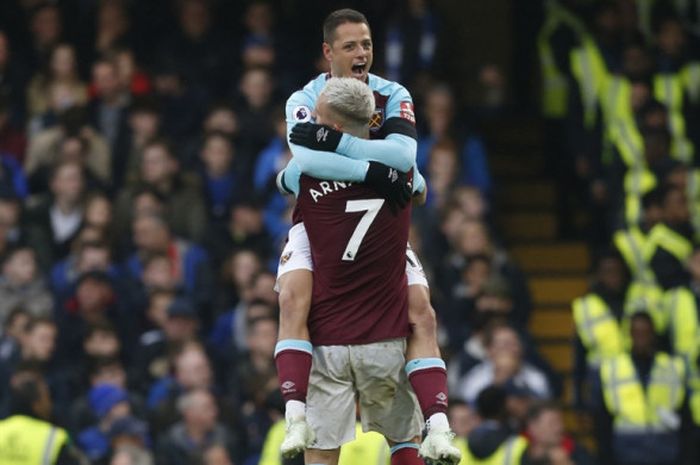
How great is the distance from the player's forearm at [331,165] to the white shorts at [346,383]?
802 mm

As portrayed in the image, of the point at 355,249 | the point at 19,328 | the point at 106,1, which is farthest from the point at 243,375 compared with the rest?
the point at 355,249

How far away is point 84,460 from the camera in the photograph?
12875 millimetres

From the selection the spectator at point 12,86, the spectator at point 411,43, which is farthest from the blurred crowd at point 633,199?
the spectator at point 12,86

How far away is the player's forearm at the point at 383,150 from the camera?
9.55 m

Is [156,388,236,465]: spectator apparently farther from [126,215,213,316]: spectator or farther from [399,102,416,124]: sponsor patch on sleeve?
[399,102,416,124]: sponsor patch on sleeve

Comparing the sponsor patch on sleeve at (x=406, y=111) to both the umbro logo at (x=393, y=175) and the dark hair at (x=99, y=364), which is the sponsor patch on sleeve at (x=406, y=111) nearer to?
the umbro logo at (x=393, y=175)

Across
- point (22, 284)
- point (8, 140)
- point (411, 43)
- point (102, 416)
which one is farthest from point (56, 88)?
point (102, 416)

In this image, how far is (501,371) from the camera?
14523mm

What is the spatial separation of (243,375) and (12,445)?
2.69 metres

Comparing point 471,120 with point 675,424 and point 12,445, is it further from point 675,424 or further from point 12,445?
point 12,445

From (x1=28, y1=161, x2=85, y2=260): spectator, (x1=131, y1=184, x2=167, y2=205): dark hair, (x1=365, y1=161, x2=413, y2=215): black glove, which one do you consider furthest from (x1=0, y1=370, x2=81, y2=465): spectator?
(x1=365, y1=161, x2=413, y2=215): black glove

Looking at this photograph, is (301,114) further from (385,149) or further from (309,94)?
(385,149)

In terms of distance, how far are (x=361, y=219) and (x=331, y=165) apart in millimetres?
298

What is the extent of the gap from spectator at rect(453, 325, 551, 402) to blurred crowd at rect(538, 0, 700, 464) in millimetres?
469
